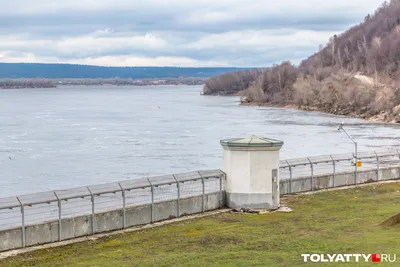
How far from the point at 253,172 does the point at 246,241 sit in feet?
16.7

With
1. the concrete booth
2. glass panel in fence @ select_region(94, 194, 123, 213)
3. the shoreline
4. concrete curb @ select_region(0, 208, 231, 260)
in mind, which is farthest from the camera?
the shoreline

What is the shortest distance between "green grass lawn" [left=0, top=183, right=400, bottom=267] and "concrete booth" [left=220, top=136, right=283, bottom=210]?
33.3 inches

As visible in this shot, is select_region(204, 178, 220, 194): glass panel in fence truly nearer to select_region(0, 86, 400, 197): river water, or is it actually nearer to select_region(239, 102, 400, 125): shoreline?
select_region(0, 86, 400, 197): river water

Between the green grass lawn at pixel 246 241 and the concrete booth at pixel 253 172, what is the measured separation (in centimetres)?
85

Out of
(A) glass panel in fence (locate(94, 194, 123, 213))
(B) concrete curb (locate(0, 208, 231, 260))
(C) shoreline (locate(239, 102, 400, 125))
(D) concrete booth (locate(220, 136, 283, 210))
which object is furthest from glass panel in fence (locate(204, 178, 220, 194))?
(C) shoreline (locate(239, 102, 400, 125))

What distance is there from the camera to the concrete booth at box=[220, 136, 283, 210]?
24250mm

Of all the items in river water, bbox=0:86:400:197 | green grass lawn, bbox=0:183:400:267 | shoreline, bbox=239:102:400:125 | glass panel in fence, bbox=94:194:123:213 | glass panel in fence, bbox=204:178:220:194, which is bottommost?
shoreline, bbox=239:102:400:125

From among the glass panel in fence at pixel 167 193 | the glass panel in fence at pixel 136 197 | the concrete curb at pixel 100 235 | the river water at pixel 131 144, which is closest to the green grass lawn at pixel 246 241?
the concrete curb at pixel 100 235

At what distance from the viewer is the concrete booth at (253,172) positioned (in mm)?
24250

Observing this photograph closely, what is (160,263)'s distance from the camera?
1711 cm

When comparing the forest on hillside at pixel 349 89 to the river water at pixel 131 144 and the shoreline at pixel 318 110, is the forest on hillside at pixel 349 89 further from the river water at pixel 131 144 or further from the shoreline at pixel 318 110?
the river water at pixel 131 144

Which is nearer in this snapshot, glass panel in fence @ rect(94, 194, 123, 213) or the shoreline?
glass panel in fence @ rect(94, 194, 123, 213)

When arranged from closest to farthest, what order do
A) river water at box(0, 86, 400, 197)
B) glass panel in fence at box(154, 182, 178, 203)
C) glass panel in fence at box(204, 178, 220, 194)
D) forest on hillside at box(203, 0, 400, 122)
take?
1. glass panel in fence at box(154, 182, 178, 203)
2. glass panel in fence at box(204, 178, 220, 194)
3. river water at box(0, 86, 400, 197)
4. forest on hillside at box(203, 0, 400, 122)

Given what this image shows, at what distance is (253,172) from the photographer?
24297 mm
